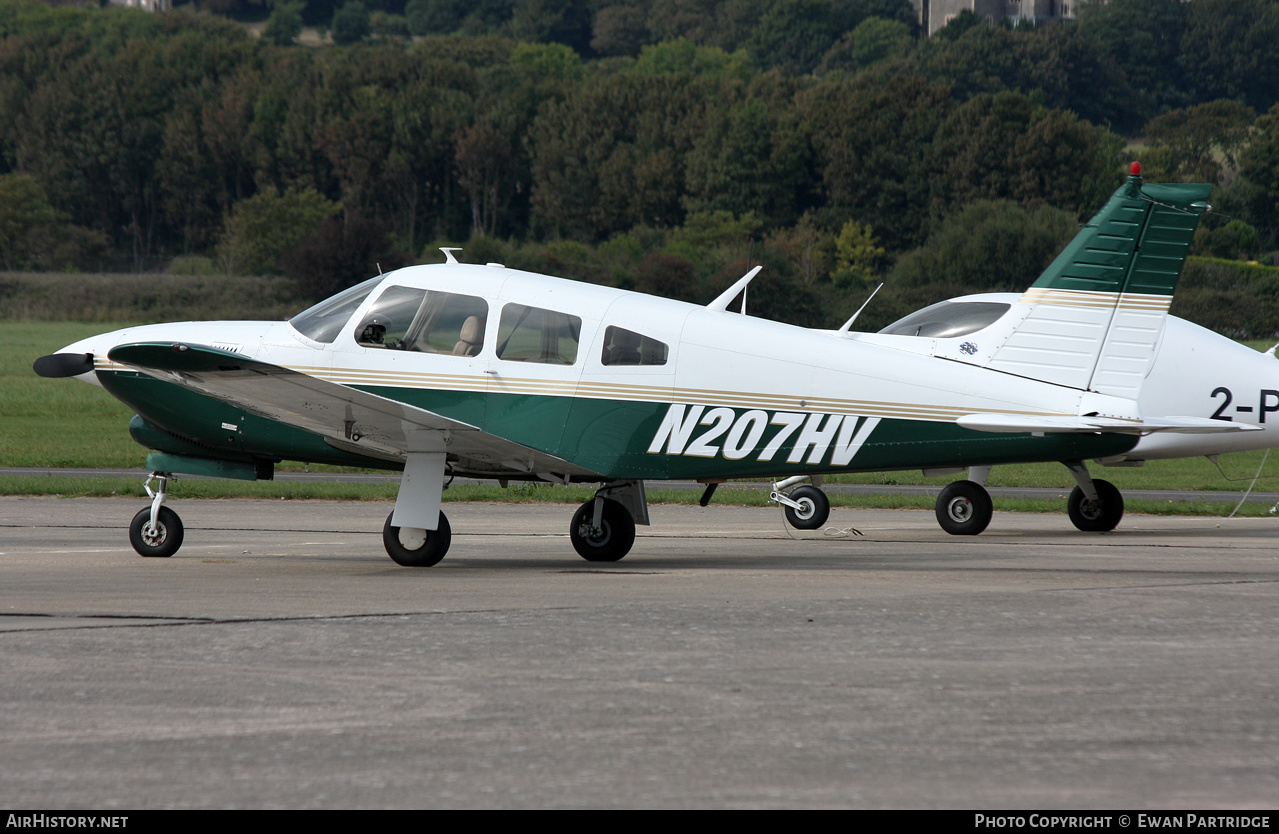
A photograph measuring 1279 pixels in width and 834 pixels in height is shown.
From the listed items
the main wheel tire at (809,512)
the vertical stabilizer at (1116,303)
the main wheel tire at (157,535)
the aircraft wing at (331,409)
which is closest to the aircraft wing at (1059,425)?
the vertical stabilizer at (1116,303)

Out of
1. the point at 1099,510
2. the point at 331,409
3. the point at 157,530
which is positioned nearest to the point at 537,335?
the point at 331,409

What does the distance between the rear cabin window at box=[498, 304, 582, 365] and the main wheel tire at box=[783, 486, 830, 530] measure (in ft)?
14.6

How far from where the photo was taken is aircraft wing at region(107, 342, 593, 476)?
948 cm

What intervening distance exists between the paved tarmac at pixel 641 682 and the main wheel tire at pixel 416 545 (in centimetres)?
24

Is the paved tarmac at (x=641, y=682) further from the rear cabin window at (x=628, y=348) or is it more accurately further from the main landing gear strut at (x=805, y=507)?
the main landing gear strut at (x=805, y=507)

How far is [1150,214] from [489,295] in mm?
5622

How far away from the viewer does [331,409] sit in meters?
10.6

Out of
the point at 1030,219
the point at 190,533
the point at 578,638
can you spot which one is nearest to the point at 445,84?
the point at 1030,219

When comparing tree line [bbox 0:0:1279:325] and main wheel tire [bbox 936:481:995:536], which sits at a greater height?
main wheel tire [bbox 936:481:995:536]

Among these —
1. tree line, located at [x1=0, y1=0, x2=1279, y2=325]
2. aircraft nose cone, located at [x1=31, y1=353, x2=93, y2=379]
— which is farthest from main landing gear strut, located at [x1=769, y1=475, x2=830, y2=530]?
tree line, located at [x1=0, y1=0, x2=1279, y2=325]

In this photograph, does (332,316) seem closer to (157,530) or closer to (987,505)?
(157,530)

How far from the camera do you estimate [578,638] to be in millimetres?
7879

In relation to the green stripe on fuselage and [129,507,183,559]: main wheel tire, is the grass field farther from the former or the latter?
the green stripe on fuselage

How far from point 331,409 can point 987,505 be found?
7.35 m
